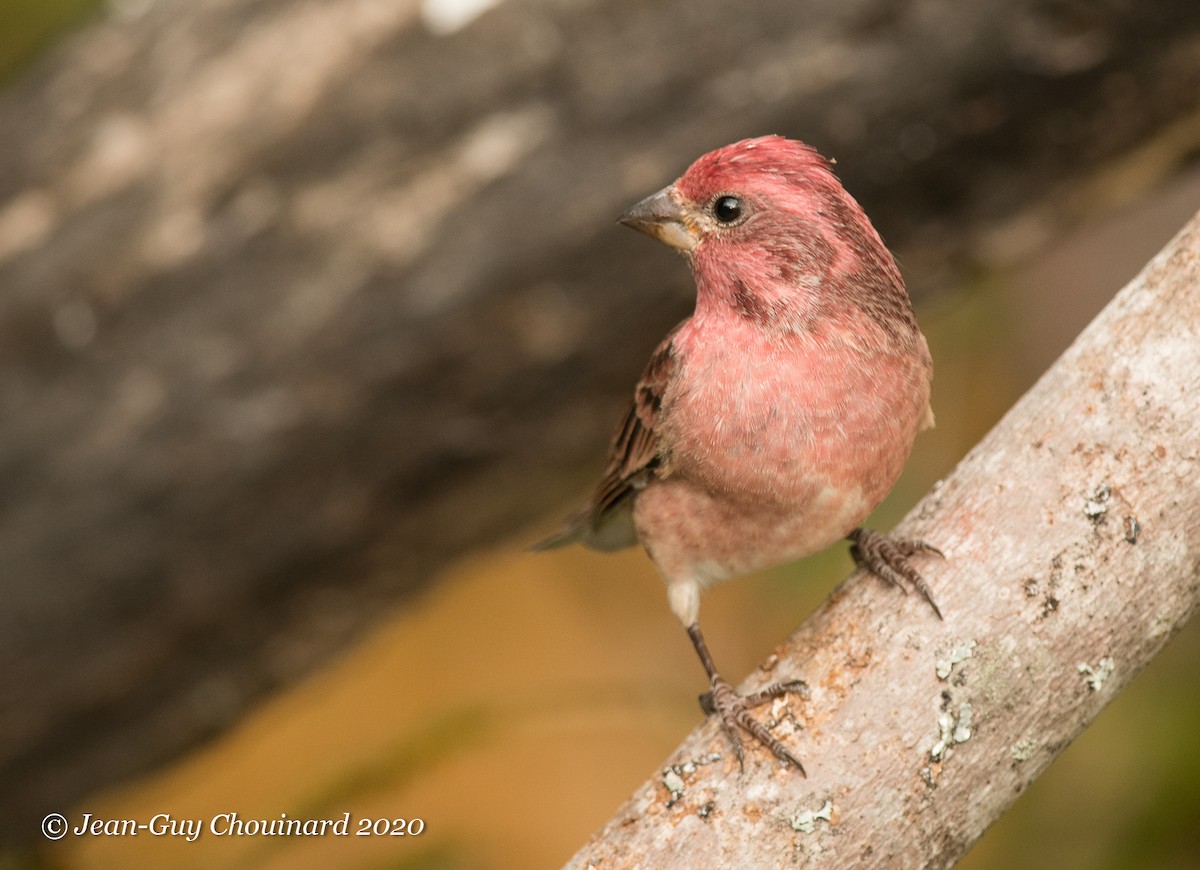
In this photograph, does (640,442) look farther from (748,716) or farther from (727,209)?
(748,716)

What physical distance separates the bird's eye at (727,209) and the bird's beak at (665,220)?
58 millimetres

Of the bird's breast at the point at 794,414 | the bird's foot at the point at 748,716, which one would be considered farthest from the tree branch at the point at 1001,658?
the bird's breast at the point at 794,414

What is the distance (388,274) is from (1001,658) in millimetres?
2091

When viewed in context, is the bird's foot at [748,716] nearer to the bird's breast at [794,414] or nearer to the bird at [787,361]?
the bird at [787,361]

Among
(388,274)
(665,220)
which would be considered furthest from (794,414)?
(388,274)

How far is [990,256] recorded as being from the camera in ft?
12.7

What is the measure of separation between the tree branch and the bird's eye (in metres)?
0.70

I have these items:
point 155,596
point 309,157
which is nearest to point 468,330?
point 309,157

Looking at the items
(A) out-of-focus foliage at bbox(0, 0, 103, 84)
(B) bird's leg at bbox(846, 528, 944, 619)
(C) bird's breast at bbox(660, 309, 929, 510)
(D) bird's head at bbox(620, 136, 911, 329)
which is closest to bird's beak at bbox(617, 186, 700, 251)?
(D) bird's head at bbox(620, 136, 911, 329)

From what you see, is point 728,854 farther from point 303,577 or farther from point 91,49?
point 91,49

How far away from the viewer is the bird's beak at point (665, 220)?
247 centimetres

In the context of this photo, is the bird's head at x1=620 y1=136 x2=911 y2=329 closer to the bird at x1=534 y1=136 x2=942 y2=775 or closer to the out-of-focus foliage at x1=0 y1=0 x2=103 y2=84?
the bird at x1=534 y1=136 x2=942 y2=775

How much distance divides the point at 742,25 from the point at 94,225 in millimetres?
1929

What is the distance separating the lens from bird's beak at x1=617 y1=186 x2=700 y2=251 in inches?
97.2
